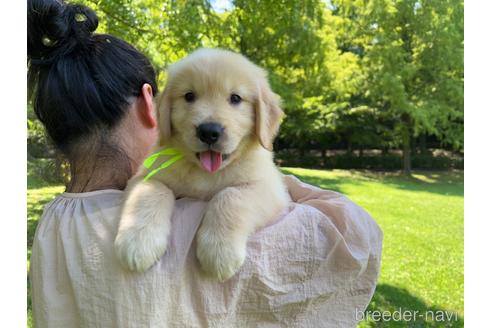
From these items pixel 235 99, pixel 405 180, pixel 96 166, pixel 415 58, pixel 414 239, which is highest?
pixel 415 58

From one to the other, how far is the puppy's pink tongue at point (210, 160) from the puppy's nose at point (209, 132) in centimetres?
8

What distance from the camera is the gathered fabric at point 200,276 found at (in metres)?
1.51

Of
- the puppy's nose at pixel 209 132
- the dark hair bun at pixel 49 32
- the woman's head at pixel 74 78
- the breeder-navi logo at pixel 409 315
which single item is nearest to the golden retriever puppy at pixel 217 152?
the puppy's nose at pixel 209 132

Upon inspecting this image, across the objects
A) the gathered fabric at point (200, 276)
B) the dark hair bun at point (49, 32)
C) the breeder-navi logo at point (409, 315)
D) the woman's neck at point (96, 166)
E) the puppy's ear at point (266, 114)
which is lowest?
the breeder-navi logo at point (409, 315)

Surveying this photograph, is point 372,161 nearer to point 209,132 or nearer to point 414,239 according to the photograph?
point 414,239

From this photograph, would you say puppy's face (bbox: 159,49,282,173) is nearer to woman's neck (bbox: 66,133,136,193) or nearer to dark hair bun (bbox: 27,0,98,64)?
woman's neck (bbox: 66,133,136,193)

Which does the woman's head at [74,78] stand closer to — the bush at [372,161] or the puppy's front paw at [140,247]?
the puppy's front paw at [140,247]

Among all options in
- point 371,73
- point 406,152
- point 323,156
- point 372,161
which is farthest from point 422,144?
point 371,73

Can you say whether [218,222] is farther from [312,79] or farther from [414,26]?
[414,26]

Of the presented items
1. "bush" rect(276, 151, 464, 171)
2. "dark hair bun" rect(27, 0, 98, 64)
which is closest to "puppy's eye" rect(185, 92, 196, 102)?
"dark hair bun" rect(27, 0, 98, 64)

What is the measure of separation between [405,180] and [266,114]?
56.3ft

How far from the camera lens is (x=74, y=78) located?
1.94m

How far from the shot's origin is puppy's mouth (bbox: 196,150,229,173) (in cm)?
203
